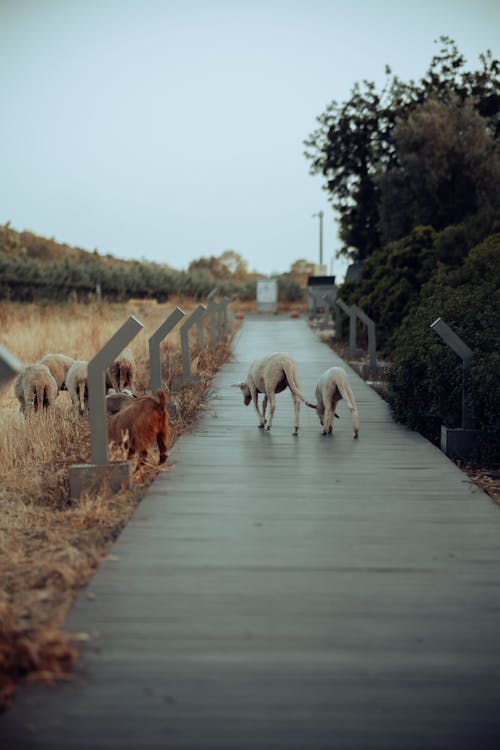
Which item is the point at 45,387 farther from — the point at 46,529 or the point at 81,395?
the point at 46,529

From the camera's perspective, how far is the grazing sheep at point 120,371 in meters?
10.3

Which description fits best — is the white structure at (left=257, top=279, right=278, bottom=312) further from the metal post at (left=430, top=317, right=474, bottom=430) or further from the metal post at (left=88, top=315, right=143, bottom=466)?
the metal post at (left=88, top=315, right=143, bottom=466)

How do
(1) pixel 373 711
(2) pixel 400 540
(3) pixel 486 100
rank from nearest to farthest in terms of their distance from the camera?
(1) pixel 373 711 < (2) pixel 400 540 < (3) pixel 486 100

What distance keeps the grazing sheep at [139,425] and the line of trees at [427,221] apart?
292 centimetres

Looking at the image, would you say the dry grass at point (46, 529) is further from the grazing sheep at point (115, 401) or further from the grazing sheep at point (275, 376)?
the grazing sheep at point (275, 376)

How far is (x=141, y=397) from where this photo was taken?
748 centimetres

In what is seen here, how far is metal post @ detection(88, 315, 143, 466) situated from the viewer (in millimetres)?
6148

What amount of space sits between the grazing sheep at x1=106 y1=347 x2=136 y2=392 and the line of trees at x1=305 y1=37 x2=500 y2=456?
337 cm

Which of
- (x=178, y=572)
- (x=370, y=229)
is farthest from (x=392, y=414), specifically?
(x=370, y=229)

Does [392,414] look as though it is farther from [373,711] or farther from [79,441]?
[373,711]

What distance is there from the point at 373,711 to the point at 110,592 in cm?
166

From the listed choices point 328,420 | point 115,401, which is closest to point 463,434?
point 328,420

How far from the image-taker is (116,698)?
313 centimetres

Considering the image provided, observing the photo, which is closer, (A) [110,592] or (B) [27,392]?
(A) [110,592]
